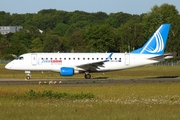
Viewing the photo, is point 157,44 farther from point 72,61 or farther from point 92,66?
point 72,61

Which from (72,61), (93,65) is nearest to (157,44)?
(93,65)

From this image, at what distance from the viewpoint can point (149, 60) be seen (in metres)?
54.6

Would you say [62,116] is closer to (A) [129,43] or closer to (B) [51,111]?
(B) [51,111]

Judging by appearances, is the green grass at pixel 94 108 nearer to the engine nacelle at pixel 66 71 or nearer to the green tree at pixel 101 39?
the engine nacelle at pixel 66 71

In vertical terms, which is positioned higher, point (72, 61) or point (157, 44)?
point (157, 44)

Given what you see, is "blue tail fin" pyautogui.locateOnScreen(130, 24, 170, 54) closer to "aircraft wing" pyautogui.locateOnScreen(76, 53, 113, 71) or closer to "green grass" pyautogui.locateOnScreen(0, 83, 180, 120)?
"aircraft wing" pyautogui.locateOnScreen(76, 53, 113, 71)

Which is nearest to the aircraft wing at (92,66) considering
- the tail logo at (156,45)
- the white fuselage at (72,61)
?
the white fuselage at (72,61)

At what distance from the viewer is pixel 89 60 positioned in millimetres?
54750

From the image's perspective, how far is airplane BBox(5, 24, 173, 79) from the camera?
5350 centimetres

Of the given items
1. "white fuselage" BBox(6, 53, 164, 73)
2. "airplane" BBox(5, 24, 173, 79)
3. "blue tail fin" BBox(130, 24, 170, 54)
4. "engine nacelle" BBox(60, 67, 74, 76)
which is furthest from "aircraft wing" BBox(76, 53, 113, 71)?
"blue tail fin" BBox(130, 24, 170, 54)

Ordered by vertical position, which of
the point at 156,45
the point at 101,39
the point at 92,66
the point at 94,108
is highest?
the point at 101,39

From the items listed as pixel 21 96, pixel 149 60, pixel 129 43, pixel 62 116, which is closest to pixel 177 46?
pixel 129 43

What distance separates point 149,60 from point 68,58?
7952 millimetres

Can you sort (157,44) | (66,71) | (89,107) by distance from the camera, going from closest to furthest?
1. (89,107)
2. (66,71)
3. (157,44)
